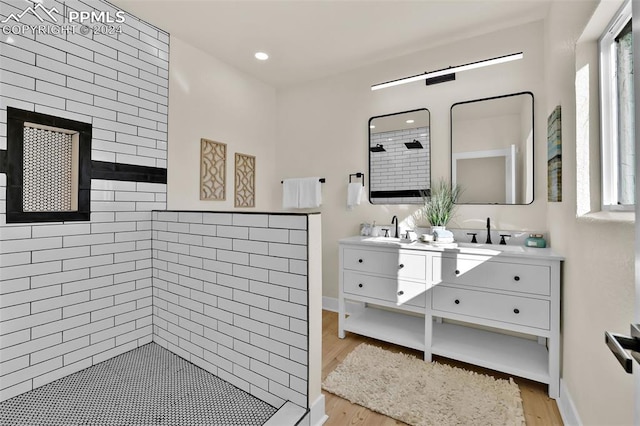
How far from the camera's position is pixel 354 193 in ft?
10.0

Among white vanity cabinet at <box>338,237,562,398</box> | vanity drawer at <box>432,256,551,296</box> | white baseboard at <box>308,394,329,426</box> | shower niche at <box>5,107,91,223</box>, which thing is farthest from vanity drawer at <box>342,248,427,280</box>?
shower niche at <box>5,107,91,223</box>

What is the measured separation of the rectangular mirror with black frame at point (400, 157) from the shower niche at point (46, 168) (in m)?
2.37

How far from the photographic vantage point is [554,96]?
1.94 meters

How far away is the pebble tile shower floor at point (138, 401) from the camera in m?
1.45

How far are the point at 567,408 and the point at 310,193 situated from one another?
Answer: 103 inches

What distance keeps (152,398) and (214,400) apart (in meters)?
0.33

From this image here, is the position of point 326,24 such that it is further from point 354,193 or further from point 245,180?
point 245,180

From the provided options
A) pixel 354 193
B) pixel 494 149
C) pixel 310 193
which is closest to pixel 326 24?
pixel 354 193

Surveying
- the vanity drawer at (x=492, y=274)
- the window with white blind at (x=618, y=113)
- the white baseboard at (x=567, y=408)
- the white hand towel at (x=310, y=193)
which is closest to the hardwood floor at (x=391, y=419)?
the white baseboard at (x=567, y=408)

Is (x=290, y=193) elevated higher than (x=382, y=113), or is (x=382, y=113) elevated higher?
(x=382, y=113)

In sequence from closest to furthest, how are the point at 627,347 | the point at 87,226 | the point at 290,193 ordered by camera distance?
the point at 627,347 → the point at 87,226 → the point at 290,193

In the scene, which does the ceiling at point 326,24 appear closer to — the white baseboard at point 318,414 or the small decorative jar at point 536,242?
the small decorative jar at point 536,242

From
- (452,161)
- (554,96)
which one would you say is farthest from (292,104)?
(554,96)

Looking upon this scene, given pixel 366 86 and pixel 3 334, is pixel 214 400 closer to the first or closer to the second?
pixel 3 334
